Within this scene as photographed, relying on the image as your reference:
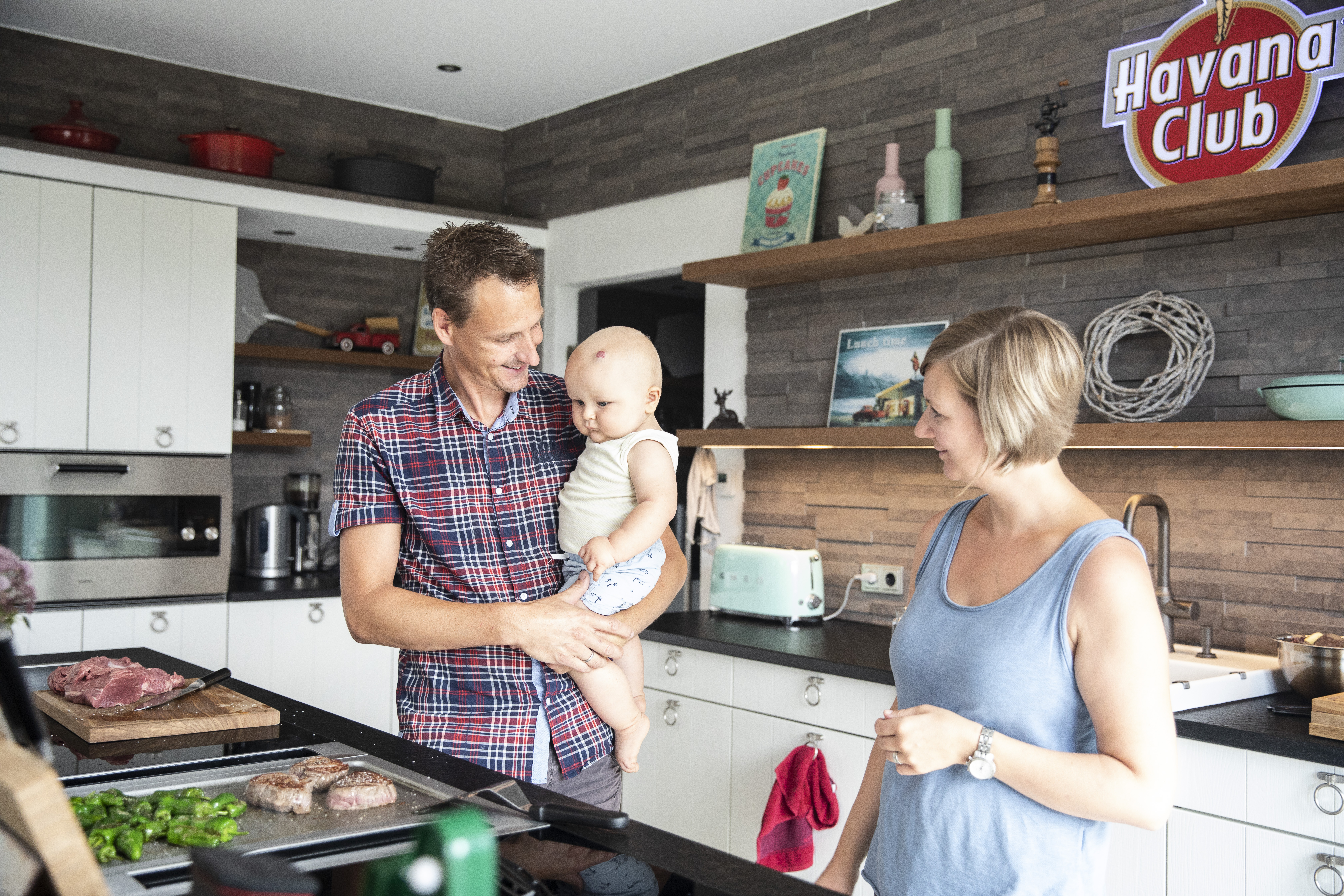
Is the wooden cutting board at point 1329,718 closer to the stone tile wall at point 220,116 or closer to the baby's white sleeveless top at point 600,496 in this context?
the baby's white sleeveless top at point 600,496

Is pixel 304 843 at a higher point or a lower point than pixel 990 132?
lower

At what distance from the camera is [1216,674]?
2457 mm

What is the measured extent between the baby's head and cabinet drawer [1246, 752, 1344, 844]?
135 centimetres

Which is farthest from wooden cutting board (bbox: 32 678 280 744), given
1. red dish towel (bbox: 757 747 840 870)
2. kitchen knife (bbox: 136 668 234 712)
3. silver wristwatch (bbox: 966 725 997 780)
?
red dish towel (bbox: 757 747 840 870)

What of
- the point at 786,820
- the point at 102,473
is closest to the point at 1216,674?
the point at 786,820

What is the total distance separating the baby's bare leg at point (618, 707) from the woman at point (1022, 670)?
0.45m

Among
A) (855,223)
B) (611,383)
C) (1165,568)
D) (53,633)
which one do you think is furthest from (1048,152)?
(53,633)

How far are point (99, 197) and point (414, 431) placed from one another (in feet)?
8.55

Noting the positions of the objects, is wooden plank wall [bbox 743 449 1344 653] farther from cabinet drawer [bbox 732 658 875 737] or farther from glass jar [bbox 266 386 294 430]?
glass jar [bbox 266 386 294 430]

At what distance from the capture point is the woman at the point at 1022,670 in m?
1.25

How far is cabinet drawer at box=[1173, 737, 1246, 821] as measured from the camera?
2.10m

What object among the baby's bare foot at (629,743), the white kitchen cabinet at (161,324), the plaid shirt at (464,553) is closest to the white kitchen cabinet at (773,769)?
the baby's bare foot at (629,743)

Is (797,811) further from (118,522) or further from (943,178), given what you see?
(118,522)

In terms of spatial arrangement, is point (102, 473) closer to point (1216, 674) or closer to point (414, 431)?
point (414, 431)
